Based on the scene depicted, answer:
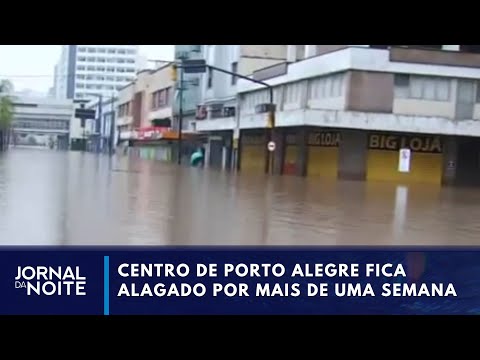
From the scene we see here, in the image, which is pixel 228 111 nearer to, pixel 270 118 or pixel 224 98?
pixel 224 98

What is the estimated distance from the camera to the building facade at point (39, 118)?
12875mm

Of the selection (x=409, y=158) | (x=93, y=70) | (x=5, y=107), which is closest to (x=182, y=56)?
(x=93, y=70)

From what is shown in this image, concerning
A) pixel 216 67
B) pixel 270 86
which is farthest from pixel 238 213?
pixel 270 86

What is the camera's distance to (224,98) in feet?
74.6

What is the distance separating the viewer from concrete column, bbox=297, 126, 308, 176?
78.7 feet

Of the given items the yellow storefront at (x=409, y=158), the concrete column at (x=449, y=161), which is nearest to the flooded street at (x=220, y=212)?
the concrete column at (x=449, y=161)

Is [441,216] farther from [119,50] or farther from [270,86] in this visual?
[270,86]

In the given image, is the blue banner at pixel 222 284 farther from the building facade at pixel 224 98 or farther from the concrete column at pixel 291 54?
the concrete column at pixel 291 54

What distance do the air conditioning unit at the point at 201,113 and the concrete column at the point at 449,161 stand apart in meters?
7.57

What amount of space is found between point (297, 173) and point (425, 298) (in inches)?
732

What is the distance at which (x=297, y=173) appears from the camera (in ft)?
78.9

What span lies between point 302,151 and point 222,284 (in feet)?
64.3
